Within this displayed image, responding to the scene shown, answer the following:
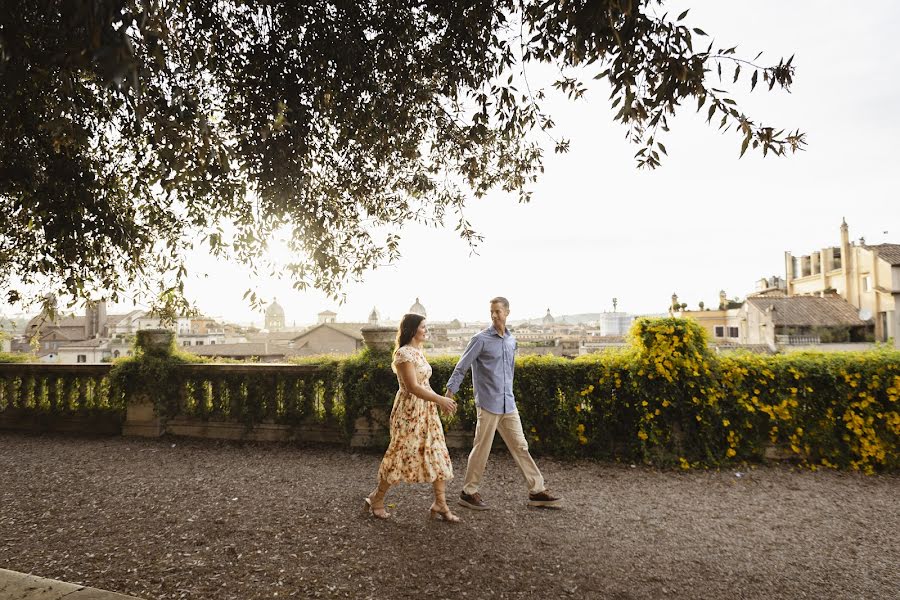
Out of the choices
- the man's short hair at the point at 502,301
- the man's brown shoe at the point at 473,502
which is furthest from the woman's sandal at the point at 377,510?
the man's short hair at the point at 502,301

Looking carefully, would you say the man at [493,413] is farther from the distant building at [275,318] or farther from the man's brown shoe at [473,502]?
the distant building at [275,318]

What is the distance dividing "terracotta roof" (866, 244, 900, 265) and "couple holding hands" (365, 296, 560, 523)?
44305 mm

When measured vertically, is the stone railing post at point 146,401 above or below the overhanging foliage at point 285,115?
below

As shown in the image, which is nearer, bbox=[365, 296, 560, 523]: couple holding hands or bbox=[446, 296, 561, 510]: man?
bbox=[365, 296, 560, 523]: couple holding hands

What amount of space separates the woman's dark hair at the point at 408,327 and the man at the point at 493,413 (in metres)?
0.55

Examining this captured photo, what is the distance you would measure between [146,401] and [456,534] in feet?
21.1

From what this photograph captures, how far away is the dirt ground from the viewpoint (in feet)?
10.1

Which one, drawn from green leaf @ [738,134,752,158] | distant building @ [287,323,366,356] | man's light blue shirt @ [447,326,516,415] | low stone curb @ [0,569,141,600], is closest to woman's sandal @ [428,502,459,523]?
man's light blue shirt @ [447,326,516,415]

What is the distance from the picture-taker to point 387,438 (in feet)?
22.0

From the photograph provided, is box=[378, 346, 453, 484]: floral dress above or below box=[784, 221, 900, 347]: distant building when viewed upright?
below

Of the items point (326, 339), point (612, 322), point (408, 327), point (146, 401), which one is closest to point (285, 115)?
point (408, 327)

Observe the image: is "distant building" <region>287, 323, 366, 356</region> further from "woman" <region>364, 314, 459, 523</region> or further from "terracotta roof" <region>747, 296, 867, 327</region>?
"woman" <region>364, 314, 459, 523</region>

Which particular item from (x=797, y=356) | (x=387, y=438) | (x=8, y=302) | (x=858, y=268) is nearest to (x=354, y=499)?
(x=387, y=438)

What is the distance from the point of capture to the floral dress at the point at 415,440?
4023mm
